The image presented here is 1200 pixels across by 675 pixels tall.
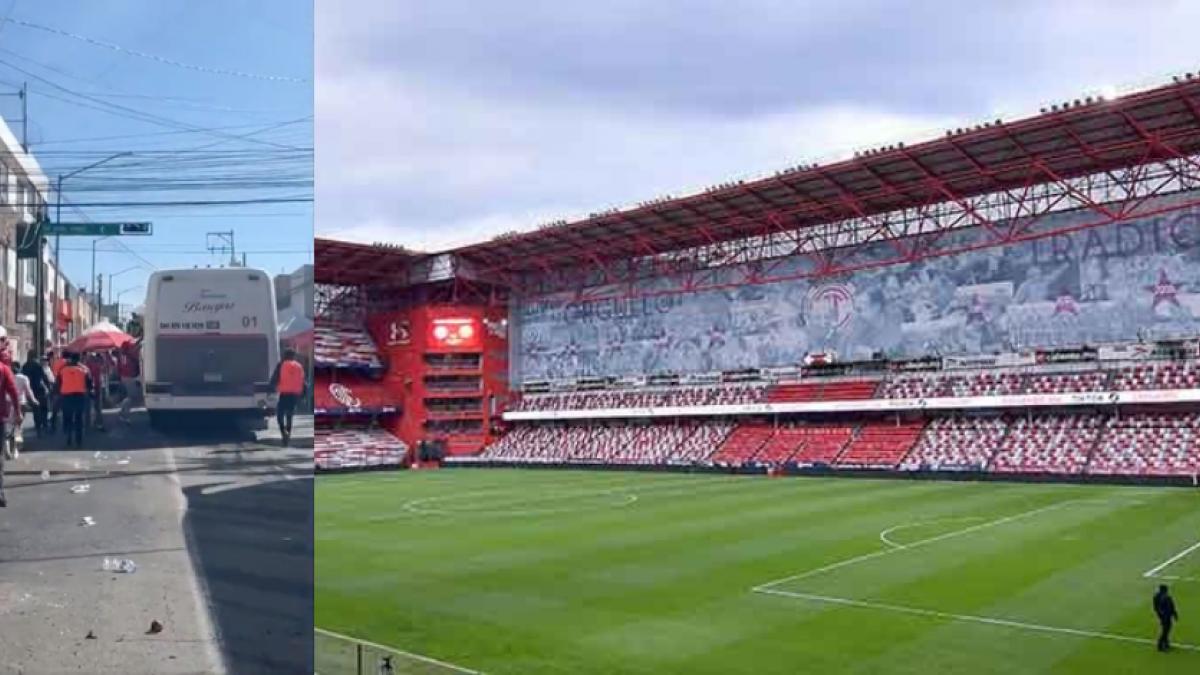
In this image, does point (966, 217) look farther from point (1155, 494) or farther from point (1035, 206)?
point (1155, 494)

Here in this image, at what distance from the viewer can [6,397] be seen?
3160 millimetres

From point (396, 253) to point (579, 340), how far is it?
8.82 meters

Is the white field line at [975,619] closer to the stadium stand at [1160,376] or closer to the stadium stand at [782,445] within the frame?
the stadium stand at [1160,376]

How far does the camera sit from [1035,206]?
110 ft

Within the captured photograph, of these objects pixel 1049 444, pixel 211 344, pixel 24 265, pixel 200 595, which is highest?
pixel 24 265

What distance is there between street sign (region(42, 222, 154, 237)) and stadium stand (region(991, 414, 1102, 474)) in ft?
99.7

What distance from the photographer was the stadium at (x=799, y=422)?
1169 centimetres

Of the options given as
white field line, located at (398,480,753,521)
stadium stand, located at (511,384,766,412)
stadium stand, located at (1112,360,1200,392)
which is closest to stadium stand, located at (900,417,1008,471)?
stadium stand, located at (1112,360,1200,392)

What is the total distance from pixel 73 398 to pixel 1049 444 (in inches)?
1268

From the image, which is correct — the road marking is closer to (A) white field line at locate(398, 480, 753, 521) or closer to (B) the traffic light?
(B) the traffic light

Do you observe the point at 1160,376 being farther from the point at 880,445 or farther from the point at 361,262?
the point at 361,262

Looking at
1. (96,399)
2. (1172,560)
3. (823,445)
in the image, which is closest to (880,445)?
(823,445)

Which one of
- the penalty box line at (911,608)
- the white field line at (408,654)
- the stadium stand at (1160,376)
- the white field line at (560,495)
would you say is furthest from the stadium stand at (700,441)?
the white field line at (408,654)

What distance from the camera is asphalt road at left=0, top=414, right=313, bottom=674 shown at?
288 cm
